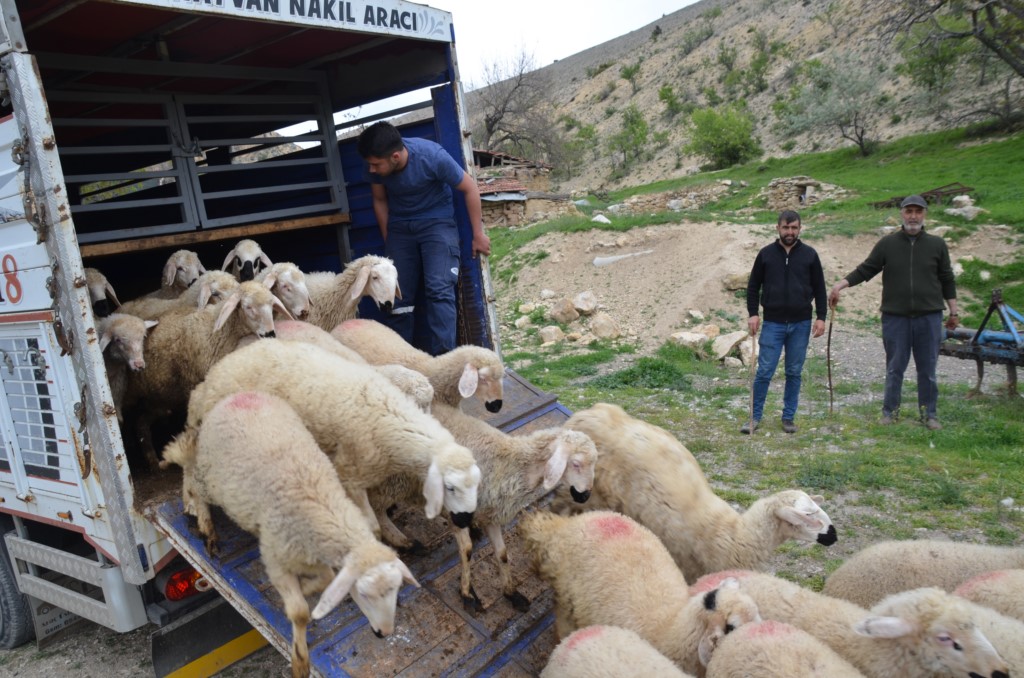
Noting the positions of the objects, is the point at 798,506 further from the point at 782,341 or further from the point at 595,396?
the point at 595,396

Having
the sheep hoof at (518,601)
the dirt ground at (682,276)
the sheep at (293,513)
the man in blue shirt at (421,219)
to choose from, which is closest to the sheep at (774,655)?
the sheep hoof at (518,601)

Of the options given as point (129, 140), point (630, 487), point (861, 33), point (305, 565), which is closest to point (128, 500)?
point (305, 565)

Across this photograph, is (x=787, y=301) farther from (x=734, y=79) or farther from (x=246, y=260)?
(x=734, y=79)

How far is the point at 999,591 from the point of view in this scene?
10.5 feet

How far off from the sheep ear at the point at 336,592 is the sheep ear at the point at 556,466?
126cm

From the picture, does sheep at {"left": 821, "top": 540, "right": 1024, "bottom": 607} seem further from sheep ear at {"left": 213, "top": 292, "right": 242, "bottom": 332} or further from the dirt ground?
the dirt ground

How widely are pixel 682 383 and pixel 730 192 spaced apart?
2019 cm

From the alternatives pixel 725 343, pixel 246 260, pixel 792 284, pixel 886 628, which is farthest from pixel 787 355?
pixel 246 260

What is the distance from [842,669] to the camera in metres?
2.72

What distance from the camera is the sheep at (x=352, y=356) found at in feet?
14.2

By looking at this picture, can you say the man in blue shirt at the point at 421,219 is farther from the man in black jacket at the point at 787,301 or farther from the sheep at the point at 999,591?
the sheep at the point at 999,591

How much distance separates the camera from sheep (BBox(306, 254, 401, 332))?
18.1ft

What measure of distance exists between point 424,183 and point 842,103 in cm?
3055

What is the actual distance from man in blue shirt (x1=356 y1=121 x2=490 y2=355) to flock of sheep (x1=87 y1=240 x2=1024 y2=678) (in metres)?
0.81
